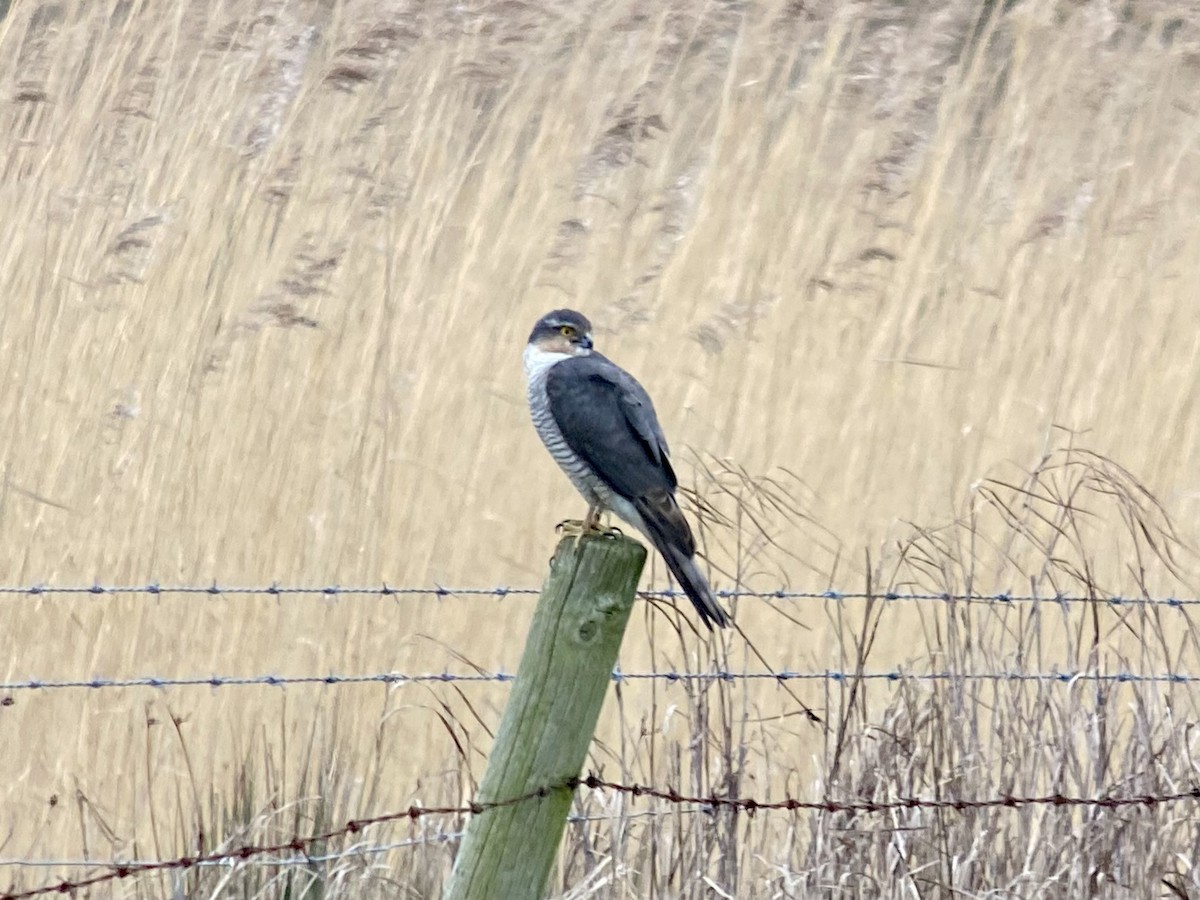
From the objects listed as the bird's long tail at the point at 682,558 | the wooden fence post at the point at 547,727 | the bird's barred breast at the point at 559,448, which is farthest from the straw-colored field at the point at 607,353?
the wooden fence post at the point at 547,727

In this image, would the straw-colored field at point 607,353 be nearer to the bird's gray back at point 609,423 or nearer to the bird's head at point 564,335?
the bird's gray back at point 609,423

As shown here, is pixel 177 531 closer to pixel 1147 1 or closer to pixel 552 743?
pixel 552 743

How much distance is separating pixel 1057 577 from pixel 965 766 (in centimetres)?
96

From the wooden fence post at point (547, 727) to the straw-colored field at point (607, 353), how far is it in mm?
848

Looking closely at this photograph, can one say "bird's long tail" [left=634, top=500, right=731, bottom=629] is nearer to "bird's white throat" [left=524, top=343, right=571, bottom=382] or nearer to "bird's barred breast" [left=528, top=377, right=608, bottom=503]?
"bird's barred breast" [left=528, top=377, right=608, bottom=503]

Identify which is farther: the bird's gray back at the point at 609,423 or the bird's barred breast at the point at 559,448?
the bird's barred breast at the point at 559,448

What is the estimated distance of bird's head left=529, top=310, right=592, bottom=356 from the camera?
382 centimetres

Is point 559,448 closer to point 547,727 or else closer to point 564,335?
point 564,335

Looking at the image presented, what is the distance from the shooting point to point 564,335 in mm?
3828

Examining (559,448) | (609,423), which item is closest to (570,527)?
(559,448)

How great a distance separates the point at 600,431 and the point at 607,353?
31.1 inches

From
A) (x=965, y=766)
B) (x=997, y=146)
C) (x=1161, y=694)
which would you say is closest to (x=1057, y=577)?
(x=1161, y=694)

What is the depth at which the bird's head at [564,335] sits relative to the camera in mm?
3820

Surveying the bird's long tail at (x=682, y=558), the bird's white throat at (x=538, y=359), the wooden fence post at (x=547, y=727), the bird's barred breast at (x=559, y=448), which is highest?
the bird's white throat at (x=538, y=359)
